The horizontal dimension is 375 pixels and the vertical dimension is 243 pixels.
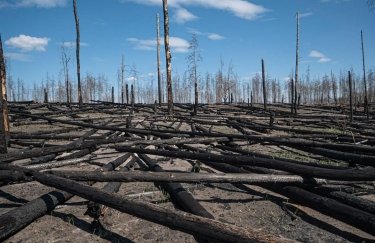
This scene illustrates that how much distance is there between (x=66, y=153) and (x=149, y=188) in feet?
7.56

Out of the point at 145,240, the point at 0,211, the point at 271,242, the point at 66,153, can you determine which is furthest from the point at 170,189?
the point at 66,153

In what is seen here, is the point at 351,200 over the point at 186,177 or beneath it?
beneath

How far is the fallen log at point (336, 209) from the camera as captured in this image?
2.84 meters

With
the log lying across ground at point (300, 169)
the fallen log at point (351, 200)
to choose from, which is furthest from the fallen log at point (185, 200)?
the fallen log at point (351, 200)

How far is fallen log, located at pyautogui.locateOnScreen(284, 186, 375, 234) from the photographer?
284 cm

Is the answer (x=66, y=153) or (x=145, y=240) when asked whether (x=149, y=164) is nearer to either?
(x=66, y=153)

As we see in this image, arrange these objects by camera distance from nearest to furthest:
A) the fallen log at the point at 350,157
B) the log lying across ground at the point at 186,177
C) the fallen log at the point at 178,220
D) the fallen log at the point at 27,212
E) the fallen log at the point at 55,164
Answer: the fallen log at the point at 178,220, the fallen log at the point at 27,212, the log lying across ground at the point at 186,177, the fallen log at the point at 350,157, the fallen log at the point at 55,164

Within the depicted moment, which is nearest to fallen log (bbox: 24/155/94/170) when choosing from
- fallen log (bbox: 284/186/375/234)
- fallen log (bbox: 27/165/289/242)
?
fallen log (bbox: 27/165/289/242)

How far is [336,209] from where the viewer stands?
322 cm

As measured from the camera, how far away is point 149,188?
4.78 m

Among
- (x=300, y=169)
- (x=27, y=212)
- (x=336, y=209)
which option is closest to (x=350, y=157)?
(x=300, y=169)

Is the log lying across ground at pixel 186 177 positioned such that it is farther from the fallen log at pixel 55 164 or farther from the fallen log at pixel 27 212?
the fallen log at pixel 55 164

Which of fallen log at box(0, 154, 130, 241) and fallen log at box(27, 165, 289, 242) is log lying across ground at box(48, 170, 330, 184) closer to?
fallen log at box(0, 154, 130, 241)

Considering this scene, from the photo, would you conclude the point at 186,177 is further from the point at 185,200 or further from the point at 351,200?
the point at 351,200
